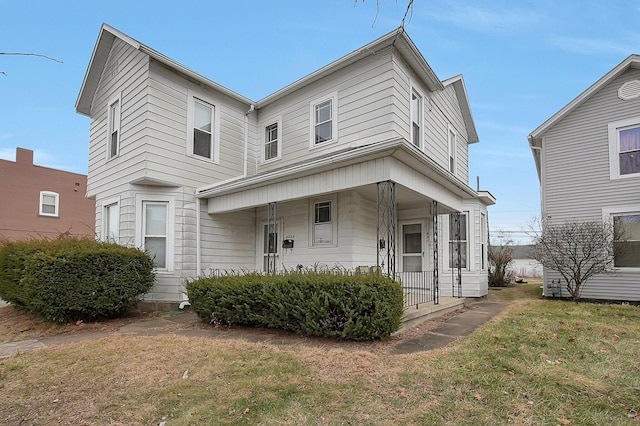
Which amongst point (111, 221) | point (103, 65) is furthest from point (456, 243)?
point (103, 65)

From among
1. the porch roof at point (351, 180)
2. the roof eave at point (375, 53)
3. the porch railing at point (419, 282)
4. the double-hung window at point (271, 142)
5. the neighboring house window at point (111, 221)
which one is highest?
the roof eave at point (375, 53)

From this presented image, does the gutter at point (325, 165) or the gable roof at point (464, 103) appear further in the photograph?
the gable roof at point (464, 103)

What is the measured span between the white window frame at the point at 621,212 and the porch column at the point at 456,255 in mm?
4470

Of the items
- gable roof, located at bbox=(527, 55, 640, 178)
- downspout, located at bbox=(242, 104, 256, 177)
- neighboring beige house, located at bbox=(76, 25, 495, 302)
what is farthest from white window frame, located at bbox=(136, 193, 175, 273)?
gable roof, located at bbox=(527, 55, 640, 178)

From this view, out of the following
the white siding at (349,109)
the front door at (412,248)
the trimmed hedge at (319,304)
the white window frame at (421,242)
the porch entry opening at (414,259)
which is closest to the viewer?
the trimmed hedge at (319,304)

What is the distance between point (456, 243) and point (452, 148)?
3.34 m

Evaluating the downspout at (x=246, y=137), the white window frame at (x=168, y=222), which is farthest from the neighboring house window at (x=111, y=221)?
the downspout at (x=246, y=137)

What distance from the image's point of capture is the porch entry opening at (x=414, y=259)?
10.6 metres

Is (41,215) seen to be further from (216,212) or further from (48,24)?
(48,24)

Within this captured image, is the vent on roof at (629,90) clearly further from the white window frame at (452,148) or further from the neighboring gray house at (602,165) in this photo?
the white window frame at (452,148)

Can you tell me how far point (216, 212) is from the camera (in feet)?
34.4

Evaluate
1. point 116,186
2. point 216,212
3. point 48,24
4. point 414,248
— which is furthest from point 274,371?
point 116,186

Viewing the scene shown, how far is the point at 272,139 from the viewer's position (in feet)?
39.5

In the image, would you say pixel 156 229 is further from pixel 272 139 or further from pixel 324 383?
pixel 324 383
